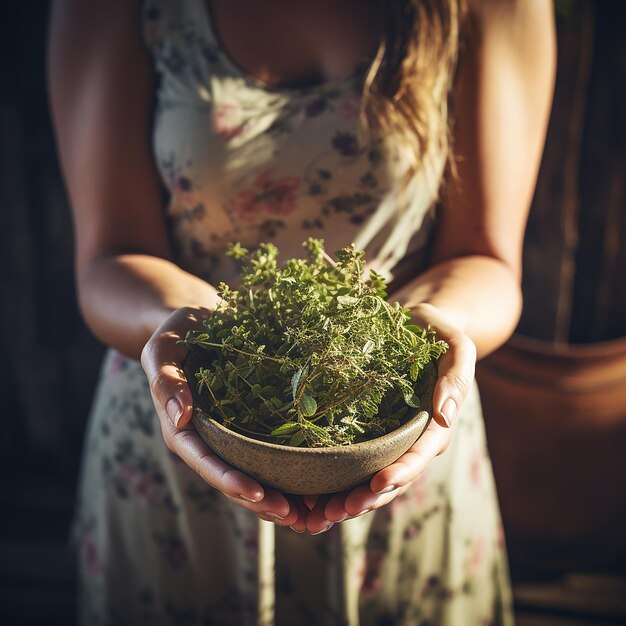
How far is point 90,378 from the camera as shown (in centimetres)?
286

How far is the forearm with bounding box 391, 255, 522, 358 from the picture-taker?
1.21 m

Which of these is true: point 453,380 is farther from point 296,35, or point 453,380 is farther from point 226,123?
point 296,35

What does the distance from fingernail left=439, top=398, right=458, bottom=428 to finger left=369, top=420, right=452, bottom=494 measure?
54 millimetres

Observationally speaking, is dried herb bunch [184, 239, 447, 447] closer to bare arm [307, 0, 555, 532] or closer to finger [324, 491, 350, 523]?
finger [324, 491, 350, 523]

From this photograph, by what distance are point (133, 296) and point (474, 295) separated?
2.23 ft

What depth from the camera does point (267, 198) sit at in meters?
1.32

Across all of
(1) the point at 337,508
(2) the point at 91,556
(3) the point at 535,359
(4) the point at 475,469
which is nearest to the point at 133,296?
(1) the point at 337,508

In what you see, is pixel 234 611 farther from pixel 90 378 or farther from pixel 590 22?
pixel 590 22

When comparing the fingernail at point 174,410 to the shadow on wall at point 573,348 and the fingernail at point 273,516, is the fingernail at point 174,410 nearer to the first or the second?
the fingernail at point 273,516

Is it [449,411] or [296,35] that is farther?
[296,35]

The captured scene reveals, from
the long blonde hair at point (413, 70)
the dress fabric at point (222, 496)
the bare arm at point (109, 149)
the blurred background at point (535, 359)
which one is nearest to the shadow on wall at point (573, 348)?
the blurred background at point (535, 359)

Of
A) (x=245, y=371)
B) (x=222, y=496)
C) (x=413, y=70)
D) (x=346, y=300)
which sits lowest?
(x=222, y=496)

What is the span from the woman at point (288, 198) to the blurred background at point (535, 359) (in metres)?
0.96

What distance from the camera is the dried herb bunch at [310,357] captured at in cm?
88
